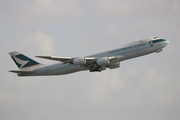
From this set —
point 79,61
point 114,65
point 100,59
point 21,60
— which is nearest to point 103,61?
point 100,59

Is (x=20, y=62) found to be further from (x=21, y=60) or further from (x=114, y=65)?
(x=114, y=65)

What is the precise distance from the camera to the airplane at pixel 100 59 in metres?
91.7

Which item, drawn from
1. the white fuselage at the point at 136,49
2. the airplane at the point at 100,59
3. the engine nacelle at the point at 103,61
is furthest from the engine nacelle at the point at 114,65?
the engine nacelle at the point at 103,61

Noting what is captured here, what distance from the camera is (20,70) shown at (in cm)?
9856

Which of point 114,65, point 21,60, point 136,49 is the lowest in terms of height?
point 114,65

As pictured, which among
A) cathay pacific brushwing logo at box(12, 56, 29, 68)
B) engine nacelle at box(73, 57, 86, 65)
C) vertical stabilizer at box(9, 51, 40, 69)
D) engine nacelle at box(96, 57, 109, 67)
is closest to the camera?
engine nacelle at box(73, 57, 86, 65)

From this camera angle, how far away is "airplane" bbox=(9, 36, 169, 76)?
301ft

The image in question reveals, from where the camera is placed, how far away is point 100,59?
92.6 m

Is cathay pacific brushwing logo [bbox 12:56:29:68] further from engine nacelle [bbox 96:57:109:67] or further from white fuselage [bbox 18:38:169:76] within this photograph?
engine nacelle [bbox 96:57:109:67]

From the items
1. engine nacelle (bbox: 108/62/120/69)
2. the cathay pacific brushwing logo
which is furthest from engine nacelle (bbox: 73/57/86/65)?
the cathay pacific brushwing logo

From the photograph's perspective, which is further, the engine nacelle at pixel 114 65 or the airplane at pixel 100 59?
the engine nacelle at pixel 114 65

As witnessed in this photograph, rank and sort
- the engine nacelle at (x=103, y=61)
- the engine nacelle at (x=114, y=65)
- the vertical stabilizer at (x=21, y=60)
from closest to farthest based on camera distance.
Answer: the engine nacelle at (x=103, y=61) → the engine nacelle at (x=114, y=65) → the vertical stabilizer at (x=21, y=60)

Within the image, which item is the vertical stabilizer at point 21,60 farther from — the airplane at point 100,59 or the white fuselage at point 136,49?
the white fuselage at point 136,49

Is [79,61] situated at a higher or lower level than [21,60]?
lower
